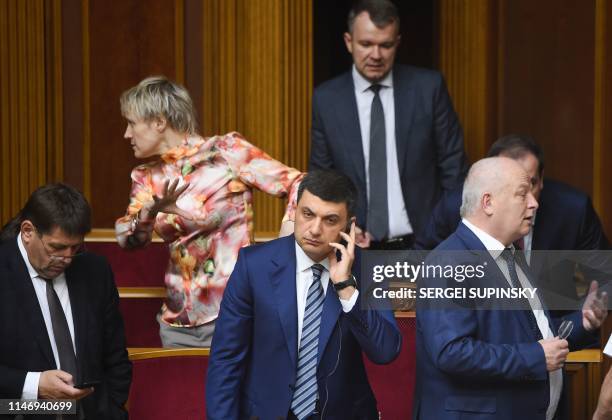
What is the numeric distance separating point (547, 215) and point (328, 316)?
5.61 feet

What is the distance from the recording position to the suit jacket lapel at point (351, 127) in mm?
6535

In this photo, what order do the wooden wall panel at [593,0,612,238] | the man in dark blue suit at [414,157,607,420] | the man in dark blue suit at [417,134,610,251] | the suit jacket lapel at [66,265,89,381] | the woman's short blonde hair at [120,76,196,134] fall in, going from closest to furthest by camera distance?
the man in dark blue suit at [414,157,607,420] → the suit jacket lapel at [66,265,89,381] → the woman's short blonde hair at [120,76,196,134] → the man in dark blue suit at [417,134,610,251] → the wooden wall panel at [593,0,612,238]

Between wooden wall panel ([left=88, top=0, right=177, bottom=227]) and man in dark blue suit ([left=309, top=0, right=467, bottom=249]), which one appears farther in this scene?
wooden wall panel ([left=88, top=0, right=177, bottom=227])

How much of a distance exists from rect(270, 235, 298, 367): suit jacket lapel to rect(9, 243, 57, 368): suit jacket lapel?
799 mm

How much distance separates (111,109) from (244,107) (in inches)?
30.2

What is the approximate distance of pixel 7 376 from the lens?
443 centimetres

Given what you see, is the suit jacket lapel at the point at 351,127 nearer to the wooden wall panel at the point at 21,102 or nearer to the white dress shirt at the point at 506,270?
the wooden wall panel at the point at 21,102

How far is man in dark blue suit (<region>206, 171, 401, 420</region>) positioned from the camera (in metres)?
4.30

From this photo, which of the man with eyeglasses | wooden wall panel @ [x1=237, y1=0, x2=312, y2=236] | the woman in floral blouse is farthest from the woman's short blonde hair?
wooden wall panel @ [x1=237, y1=0, x2=312, y2=236]

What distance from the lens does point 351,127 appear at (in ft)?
21.5

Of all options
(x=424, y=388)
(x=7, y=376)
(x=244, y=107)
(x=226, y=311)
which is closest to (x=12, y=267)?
(x=7, y=376)

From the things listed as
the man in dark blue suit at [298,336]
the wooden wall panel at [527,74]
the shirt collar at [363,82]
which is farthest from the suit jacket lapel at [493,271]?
the wooden wall panel at [527,74]

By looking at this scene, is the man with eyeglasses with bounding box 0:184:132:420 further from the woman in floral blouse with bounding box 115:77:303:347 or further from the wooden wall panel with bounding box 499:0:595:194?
the wooden wall panel with bounding box 499:0:595:194

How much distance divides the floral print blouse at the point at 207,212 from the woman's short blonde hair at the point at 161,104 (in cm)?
11
